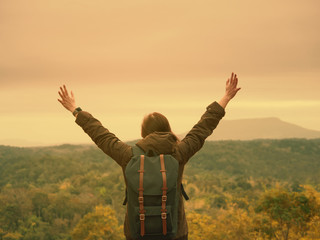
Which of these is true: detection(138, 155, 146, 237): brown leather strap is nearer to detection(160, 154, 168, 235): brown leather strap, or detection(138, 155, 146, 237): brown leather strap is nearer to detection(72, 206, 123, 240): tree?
detection(160, 154, 168, 235): brown leather strap

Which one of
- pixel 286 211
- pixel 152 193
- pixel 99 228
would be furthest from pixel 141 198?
pixel 99 228

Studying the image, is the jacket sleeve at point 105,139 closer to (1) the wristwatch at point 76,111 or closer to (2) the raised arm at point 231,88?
(1) the wristwatch at point 76,111

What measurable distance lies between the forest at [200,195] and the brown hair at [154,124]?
1803cm

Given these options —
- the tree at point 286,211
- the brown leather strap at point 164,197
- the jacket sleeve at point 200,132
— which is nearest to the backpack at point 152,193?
the brown leather strap at point 164,197

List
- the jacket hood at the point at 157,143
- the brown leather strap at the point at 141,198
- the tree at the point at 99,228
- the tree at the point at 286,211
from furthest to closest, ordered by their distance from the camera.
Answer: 1. the tree at the point at 99,228
2. the tree at the point at 286,211
3. the jacket hood at the point at 157,143
4. the brown leather strap at the point at 141,198

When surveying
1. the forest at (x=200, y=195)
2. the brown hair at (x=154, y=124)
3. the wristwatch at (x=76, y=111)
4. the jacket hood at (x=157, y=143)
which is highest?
the wristwatch at (x=76, y=111)

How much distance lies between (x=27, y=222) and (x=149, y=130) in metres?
52.3

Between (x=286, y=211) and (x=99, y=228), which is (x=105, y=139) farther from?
(x=99, y=228)

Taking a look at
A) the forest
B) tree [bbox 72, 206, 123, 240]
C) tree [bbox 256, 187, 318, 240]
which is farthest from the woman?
tree [bbox 72, 206, 123, 240]

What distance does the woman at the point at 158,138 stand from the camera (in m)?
3.08

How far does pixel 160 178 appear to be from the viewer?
9.66ft

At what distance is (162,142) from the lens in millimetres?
3064

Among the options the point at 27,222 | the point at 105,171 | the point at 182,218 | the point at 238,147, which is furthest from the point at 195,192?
the point at 238,147

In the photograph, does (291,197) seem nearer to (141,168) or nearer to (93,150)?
(141,168)
